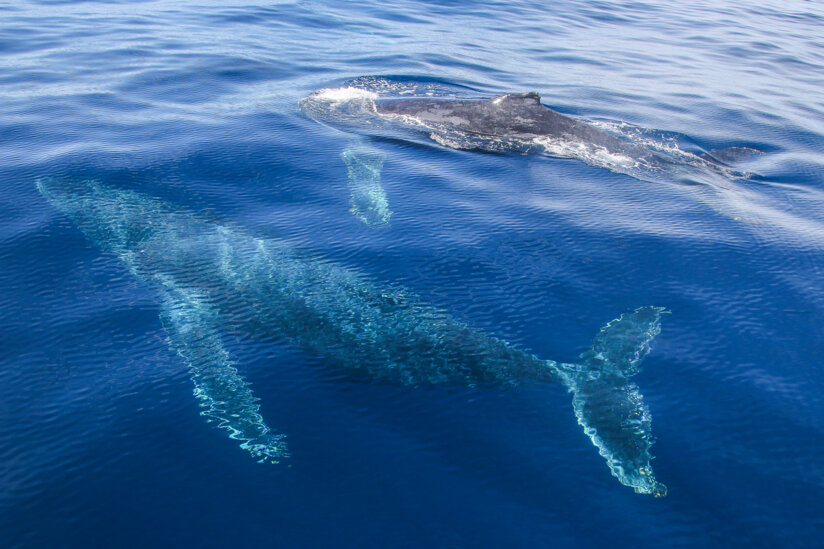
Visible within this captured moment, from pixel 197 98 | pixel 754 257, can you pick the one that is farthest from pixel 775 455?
pixel 197 98

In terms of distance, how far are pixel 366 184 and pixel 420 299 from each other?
22.9 feet

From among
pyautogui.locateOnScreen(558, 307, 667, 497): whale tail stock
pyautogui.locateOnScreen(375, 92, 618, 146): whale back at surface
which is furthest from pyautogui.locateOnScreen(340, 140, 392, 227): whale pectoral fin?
pyautogui.locateOnScreen(558, 307, 667, 497): whale tail stock

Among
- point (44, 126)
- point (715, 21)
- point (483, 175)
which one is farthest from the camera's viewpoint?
point (715, 21)

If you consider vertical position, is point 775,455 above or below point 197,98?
below

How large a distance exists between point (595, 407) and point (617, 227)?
806cm

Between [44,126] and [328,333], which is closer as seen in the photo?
[328,333]

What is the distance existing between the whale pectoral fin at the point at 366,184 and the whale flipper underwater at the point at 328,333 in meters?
2.99

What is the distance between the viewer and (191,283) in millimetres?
14336

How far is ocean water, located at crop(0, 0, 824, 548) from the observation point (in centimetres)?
927

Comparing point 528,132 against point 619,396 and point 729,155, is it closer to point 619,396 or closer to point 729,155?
point 729,155

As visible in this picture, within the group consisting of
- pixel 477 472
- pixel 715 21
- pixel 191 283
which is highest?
pixel 715 21

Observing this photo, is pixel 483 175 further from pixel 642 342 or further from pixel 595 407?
pixel 595 407

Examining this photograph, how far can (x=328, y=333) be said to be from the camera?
1265cm

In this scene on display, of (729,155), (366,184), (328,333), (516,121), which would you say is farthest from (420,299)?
(729,155)
